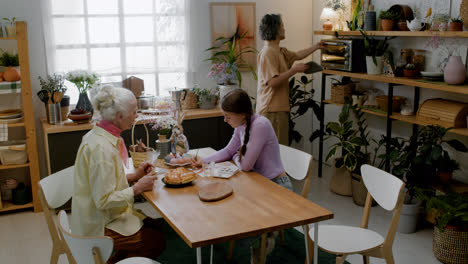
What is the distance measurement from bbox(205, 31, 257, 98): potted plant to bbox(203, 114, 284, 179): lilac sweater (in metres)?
1.76

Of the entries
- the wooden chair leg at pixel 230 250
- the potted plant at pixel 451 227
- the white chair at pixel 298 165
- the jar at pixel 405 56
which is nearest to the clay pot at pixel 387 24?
the jar at pixel 405 56

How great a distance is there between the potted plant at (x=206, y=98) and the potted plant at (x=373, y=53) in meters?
1.65

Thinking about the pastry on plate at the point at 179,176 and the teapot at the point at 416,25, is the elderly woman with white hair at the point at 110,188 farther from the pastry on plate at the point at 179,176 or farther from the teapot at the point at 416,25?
the teapot at the point at 416,25

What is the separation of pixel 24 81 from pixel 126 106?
85.5 inches

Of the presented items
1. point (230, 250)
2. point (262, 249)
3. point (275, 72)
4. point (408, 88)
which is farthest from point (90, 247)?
point (408, 88)

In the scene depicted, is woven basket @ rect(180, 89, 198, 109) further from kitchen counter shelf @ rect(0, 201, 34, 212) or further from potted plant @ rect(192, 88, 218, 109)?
kitchen counter shelf @ rect(0, 201, 34, 212)

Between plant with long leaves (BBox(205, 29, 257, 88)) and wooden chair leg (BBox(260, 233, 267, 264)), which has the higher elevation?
plant with long leaves (BBox(205, 29, 257, 88))

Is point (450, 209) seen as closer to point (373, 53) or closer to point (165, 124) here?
point (373, 53)

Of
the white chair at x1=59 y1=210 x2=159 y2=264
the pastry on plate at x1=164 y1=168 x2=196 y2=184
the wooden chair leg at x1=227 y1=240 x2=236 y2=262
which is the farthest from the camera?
the wooden chair leg at x1=227 y1=240 x2=236 y2=262

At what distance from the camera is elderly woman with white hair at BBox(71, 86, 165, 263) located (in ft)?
8.30

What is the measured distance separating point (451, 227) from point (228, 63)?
9.31 ft

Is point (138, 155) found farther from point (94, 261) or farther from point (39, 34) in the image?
point (39, 34)

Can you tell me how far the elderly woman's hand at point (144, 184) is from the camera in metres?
2.77

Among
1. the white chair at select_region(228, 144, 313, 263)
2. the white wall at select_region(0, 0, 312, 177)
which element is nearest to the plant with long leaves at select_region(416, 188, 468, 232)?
the white chair at select_region(228, 144, 313, 263)
